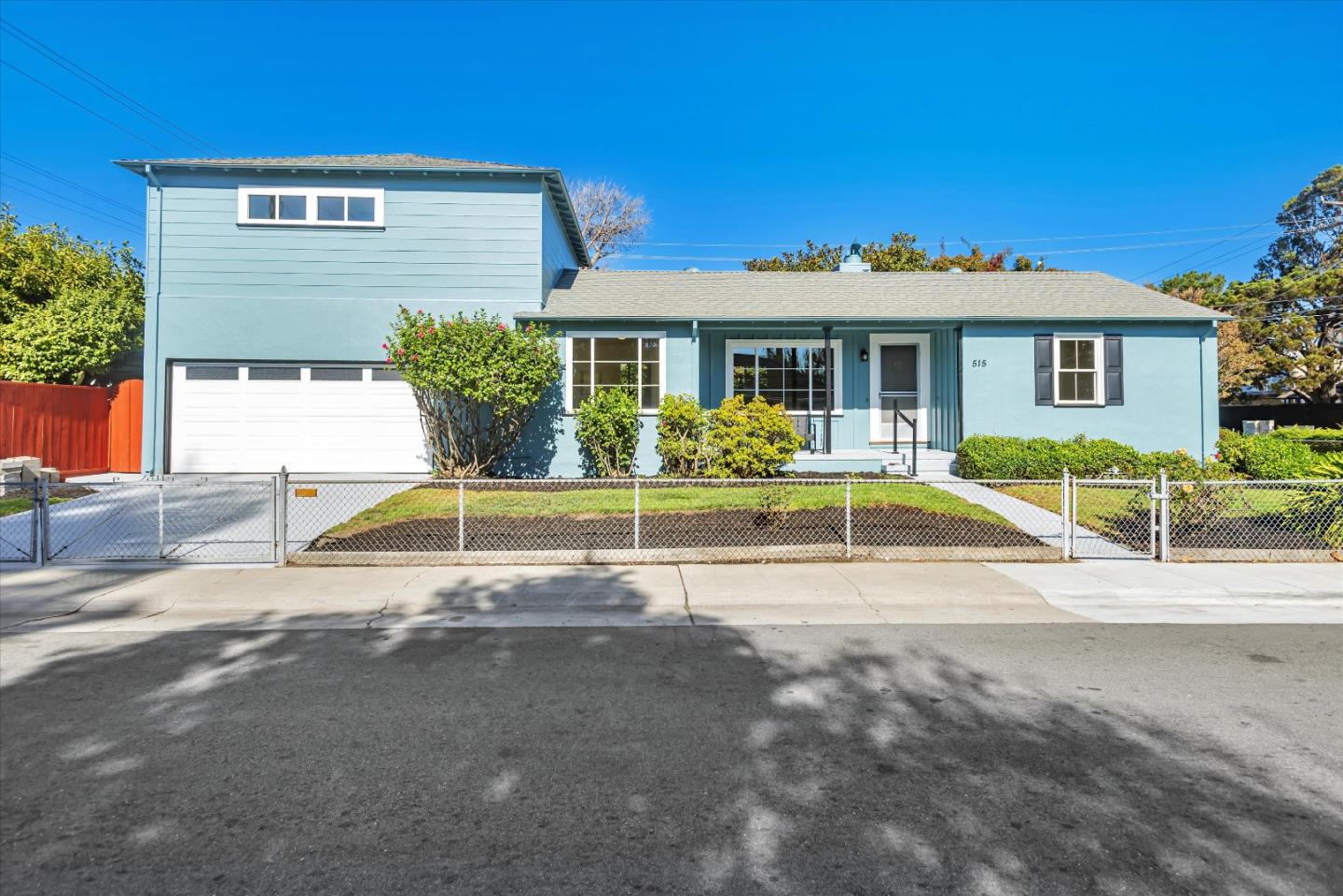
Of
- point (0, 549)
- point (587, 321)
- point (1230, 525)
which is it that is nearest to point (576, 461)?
point (587, 321)

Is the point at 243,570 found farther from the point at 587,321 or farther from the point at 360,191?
the point at 360,191

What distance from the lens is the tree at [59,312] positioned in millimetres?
16203

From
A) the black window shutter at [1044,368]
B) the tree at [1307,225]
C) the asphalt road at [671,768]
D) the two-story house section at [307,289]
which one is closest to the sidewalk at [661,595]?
the asphalt road at [671,768]

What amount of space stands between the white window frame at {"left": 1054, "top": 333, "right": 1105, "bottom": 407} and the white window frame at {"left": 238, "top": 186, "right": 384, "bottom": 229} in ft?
44.4

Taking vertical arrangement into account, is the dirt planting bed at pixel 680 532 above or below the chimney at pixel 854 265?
below

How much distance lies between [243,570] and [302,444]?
745 centimetres

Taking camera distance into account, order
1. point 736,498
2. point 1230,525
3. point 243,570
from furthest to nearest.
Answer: point 736,498, point 1230,525, point 243,570

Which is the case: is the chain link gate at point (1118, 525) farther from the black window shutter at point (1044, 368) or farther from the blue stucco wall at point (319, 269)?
the blue stucco wall at point (319, 269)

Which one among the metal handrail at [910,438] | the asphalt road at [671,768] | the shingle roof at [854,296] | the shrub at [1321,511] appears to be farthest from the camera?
the shingle roof at [854,296]

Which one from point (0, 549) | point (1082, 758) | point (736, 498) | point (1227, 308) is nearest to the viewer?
point (1082, 758)

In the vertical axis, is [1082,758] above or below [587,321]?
below

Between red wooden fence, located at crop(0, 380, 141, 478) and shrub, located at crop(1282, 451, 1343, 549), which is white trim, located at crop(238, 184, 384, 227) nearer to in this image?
red wooden fence, located at crop(0, 380, 141, 478)

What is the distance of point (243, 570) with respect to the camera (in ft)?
25.6

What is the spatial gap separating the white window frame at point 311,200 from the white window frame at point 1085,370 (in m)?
13.5
